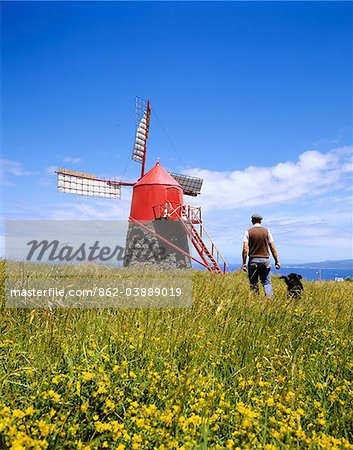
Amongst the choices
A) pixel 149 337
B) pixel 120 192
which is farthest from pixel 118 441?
pixel 120 192

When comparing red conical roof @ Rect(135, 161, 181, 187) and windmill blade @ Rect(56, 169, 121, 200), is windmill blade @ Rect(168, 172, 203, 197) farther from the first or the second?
red conical roof @ Rect(135, 161, 181, 187)

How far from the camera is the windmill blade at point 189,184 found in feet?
93.5

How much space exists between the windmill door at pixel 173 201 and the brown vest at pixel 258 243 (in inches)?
409

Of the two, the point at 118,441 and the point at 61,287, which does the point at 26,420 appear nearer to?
the point at 118,441

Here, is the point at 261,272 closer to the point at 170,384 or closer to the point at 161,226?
the point at 170,384

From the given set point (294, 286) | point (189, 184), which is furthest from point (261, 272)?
point (189, 184)

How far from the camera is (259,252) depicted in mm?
7867

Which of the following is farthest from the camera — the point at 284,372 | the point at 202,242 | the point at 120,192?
the point at 120,192

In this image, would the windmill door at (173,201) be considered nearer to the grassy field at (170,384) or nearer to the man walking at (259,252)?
the man walking at (259,252)

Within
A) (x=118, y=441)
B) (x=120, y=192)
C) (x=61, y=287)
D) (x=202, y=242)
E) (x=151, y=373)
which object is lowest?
(x=118, y=441)

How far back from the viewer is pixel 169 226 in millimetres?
18016

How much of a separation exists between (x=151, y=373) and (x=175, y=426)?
526 mm

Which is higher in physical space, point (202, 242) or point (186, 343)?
point (202, 242)

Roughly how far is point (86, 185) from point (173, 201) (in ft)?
35.9
